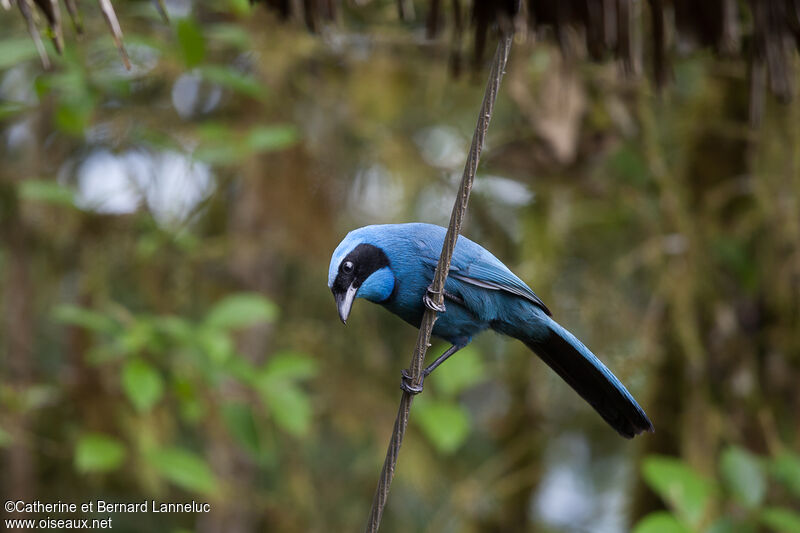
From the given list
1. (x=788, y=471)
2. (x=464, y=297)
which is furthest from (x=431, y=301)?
(x=788, y=471)

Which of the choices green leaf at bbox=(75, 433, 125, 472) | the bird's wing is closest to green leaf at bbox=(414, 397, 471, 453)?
the bird's wing

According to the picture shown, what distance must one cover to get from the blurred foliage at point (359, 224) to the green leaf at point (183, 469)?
36 cm

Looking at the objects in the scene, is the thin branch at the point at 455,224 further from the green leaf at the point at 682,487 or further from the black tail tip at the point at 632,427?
the green leaf at the point at 682,487

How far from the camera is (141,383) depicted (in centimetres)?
355

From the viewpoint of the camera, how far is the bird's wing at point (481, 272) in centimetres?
296

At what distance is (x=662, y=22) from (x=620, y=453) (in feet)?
17.4

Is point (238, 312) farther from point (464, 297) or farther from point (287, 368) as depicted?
point (464, 297)

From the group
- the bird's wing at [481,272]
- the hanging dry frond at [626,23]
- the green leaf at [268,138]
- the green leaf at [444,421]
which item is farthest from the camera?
the green leaf at [444,421]

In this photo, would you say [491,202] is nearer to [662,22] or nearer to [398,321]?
[398,321]

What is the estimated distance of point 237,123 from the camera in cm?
528

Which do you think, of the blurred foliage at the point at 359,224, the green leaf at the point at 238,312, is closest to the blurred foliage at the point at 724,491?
the blurred foliage at the point at 359,224

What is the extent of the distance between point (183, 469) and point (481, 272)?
5.77 feet

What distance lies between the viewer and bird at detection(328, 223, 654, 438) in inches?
111

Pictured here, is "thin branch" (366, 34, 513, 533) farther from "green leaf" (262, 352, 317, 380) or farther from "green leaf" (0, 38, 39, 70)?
"green leaf" (0, 38, 39, 70)
